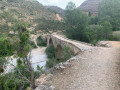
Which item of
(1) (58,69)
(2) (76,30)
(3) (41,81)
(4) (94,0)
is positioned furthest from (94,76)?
(4) (94,0)

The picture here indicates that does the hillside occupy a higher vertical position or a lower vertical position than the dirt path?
higher

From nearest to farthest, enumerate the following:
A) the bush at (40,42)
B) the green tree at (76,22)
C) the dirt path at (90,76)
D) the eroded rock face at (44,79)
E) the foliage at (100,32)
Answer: the dirt path at (90,76) < the eroded rock face at (44,79) < the foliage at (100,32) < the green tree at (76,22) < the bush at (40,42)

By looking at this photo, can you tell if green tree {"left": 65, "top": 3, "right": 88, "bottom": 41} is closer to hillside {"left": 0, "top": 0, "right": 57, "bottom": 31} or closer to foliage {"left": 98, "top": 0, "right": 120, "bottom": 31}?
foliage {"left": 98, "top": 0, "right": 120, "bottom": 31}

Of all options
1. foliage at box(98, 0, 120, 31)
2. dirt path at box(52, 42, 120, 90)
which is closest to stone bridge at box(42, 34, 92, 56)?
dirt path at box(52, 42, 120, 90)

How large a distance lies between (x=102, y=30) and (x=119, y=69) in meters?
10.1

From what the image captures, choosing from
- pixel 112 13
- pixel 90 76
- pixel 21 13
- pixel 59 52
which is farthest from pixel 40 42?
pixel 90 76

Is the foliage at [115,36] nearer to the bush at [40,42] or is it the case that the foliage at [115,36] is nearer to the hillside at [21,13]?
the bush at [40,42]

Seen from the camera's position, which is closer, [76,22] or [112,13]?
[112,13]

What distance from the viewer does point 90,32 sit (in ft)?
52.3

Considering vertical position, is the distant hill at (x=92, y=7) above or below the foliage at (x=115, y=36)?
above

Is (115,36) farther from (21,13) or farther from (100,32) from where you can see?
(21,13)

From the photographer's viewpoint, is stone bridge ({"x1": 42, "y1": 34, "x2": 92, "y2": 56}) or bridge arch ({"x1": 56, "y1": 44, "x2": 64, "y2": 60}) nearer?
stone bridge ({"x1": 42, "y1": 34, "x2": 92, "y2": 56})

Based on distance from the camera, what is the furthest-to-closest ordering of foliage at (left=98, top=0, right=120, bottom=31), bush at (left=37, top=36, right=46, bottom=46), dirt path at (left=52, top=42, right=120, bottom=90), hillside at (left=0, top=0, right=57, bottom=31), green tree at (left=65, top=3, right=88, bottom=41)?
hillside at (left=0, top=0, right=57, bottom=31)
bush at (left=37, top=36, right=46, bottom=46)
green tree at (left=65, top=3, right=88, bottom=41)
foliage at (left=98, top=0, right=120, bottom=31)
dirt path at (left=52, top=42, right=120, bottom=90)

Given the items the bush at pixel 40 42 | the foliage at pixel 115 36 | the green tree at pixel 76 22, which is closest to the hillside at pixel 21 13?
the bush at pixel 40 42
